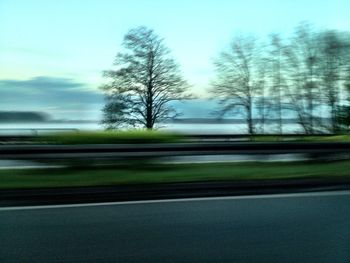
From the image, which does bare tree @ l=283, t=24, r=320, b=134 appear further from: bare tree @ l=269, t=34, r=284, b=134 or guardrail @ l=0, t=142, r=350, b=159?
guardrail @ l=0, t=142, r=350, b=159

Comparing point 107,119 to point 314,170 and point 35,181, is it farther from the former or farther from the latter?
point 314,170

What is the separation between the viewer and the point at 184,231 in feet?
19.4

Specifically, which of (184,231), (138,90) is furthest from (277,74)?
(184,231)

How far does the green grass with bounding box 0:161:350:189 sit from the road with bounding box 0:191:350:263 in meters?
1.62

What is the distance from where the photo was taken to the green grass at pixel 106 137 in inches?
457

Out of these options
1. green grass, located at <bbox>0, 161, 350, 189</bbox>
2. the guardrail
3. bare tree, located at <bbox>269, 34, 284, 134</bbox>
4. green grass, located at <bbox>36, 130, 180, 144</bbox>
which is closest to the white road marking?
green grass, located at <bbox>0, 161, 350, 189</bbox>

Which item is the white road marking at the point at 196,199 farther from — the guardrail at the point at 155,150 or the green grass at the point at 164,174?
the guardrail at the point at 155,150

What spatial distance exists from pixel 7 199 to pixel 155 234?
2.90 m

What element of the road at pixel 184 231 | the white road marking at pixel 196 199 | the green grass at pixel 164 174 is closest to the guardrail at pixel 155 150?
the green grass at pixel 164 174

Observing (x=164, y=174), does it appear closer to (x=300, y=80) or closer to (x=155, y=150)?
(x=155, y=150)

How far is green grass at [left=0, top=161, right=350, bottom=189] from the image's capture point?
8.91 meters

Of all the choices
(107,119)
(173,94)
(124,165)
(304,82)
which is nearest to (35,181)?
(124,165)

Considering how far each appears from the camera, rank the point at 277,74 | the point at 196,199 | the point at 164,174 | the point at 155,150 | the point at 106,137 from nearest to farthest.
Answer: the point at 196,199 → the point at 164,174 → the point at 155,150 → the point at 106,137 → the point at 277,74

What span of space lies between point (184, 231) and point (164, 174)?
410 cm
